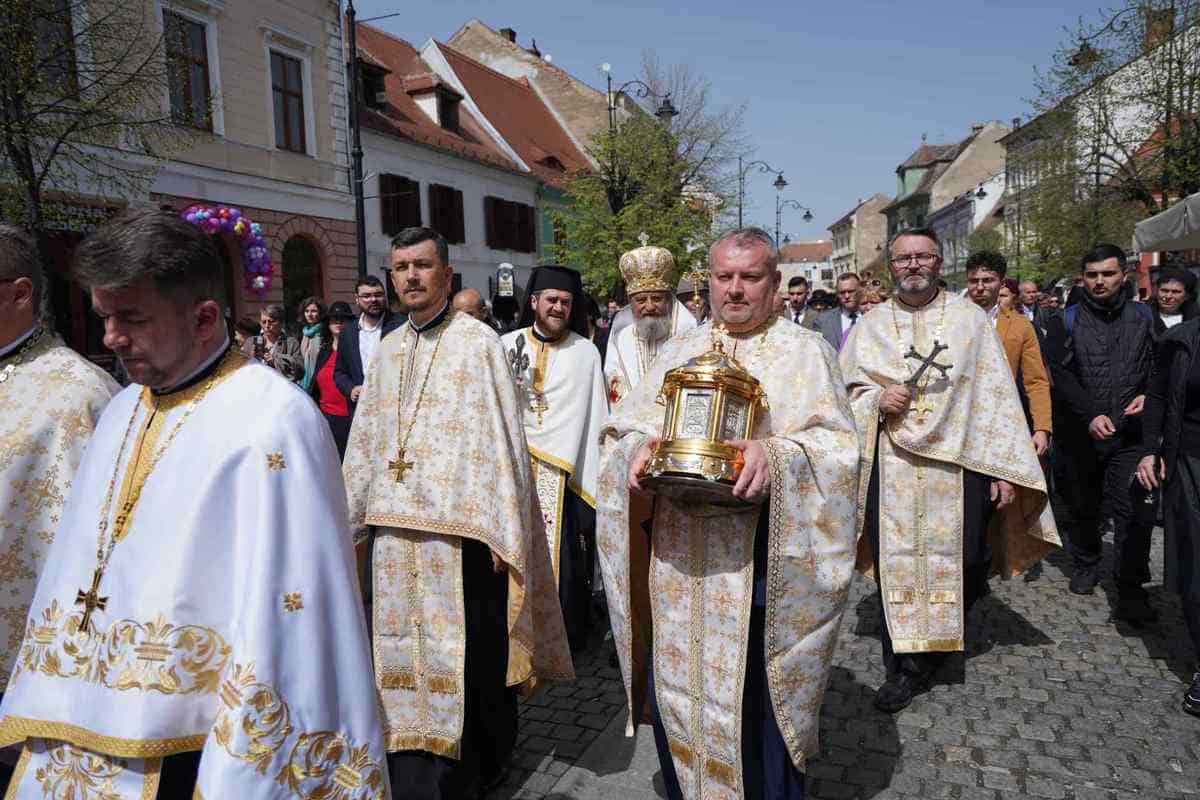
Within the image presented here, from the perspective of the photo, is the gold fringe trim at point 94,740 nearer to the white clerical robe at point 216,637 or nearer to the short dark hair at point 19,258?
the white clerical robe at point 216,637

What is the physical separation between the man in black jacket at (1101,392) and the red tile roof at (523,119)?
26862 millimetres

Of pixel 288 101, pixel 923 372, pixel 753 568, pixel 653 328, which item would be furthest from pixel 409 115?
pixel 753 568

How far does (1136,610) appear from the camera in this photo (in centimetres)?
545

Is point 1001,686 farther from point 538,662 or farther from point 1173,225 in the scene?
point 1173,225

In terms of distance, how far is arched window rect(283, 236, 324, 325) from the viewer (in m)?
20.4

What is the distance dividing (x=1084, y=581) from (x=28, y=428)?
623 centimetres

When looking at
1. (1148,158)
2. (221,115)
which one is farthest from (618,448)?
(1148,158)

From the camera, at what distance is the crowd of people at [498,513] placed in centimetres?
188

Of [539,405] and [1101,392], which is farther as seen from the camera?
[1101,392]

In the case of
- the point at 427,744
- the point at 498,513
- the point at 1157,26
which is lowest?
the point at 427,744

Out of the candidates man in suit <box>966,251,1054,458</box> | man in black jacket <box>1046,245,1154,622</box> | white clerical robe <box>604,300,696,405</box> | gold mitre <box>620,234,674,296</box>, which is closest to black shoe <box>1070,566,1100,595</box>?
man in black jacket <box>1046,245,1154,622</box>

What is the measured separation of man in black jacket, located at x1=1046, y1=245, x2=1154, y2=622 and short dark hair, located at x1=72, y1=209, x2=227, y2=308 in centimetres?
552

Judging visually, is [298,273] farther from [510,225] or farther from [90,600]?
[90,600]

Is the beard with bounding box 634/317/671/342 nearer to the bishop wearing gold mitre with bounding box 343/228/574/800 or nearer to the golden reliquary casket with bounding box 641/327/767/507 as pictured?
the bishop wearing gold mitre with bounding box 343/228/574/800
